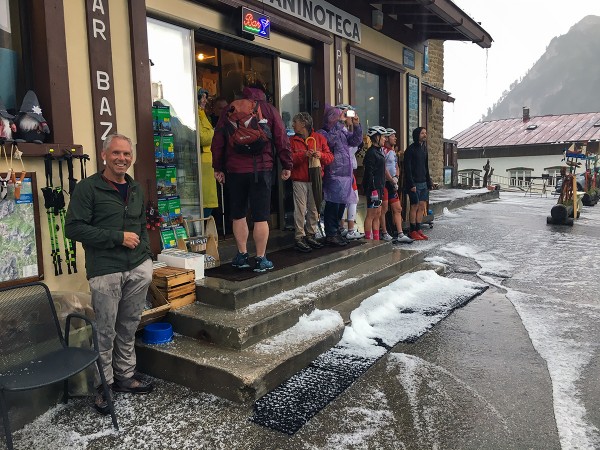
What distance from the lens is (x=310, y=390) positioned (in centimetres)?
342

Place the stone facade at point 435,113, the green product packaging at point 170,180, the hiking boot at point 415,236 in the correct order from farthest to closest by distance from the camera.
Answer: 1. the stone facade at point 435,113
2. the hiking boot at point 415,236
3. the green product packaging at point 170,180

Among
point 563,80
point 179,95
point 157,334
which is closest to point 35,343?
point 157,334

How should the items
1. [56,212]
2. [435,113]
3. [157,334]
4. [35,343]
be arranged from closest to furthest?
[35,343] < [157,334] < [56,212] < [435,113]

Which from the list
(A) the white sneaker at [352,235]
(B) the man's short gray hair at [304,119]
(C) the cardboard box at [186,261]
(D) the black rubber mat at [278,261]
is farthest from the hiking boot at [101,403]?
(A) the white sneaker at [352,235]

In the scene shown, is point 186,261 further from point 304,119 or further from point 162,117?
point 304,119

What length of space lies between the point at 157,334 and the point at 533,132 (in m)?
34.0

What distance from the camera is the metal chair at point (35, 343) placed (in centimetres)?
279

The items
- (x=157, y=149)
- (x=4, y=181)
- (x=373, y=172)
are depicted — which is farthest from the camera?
(x=373, y=172)

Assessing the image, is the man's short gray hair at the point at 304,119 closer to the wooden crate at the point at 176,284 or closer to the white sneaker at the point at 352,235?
the white sneaker at the point at 352,235

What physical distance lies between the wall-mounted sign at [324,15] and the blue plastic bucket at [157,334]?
182 inches

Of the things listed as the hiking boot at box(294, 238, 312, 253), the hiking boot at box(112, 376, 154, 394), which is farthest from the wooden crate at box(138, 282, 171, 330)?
the hiking boot at box(294, 238, 312, 253)

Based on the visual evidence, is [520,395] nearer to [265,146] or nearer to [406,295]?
[406,295]

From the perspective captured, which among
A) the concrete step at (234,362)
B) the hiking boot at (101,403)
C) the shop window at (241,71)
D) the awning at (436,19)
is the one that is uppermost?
the awning at (436,19)

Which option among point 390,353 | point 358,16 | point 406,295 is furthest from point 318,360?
point 358,16
